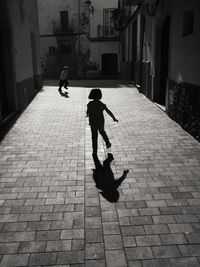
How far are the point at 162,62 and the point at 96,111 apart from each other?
696 centimetres

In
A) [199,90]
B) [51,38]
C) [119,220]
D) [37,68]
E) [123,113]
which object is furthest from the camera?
[51,38]

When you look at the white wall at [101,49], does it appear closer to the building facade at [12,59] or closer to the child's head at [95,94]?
the building facade at [12,59]

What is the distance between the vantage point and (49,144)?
738cm

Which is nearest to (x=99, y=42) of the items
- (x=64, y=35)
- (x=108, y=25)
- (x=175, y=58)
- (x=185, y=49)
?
(x=108, y=25)

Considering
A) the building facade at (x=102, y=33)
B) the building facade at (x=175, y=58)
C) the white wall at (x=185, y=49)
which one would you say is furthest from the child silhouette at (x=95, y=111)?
the building facade at (x=102, y=33)

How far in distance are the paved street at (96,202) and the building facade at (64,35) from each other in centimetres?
2550

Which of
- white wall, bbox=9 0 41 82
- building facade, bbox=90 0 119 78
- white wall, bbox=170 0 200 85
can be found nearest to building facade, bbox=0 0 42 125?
white wall, bbox=9 0 41 82

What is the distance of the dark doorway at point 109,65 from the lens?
1275 inches

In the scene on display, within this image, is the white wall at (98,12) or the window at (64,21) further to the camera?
the window at (64,21)

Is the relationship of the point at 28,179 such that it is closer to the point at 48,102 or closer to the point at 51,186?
the point at 51,186

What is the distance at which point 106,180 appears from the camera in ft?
17.5

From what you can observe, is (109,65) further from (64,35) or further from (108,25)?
(64,35)

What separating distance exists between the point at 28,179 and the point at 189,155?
10.8 ft

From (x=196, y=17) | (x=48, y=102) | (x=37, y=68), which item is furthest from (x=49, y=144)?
(x=37, y=68)
